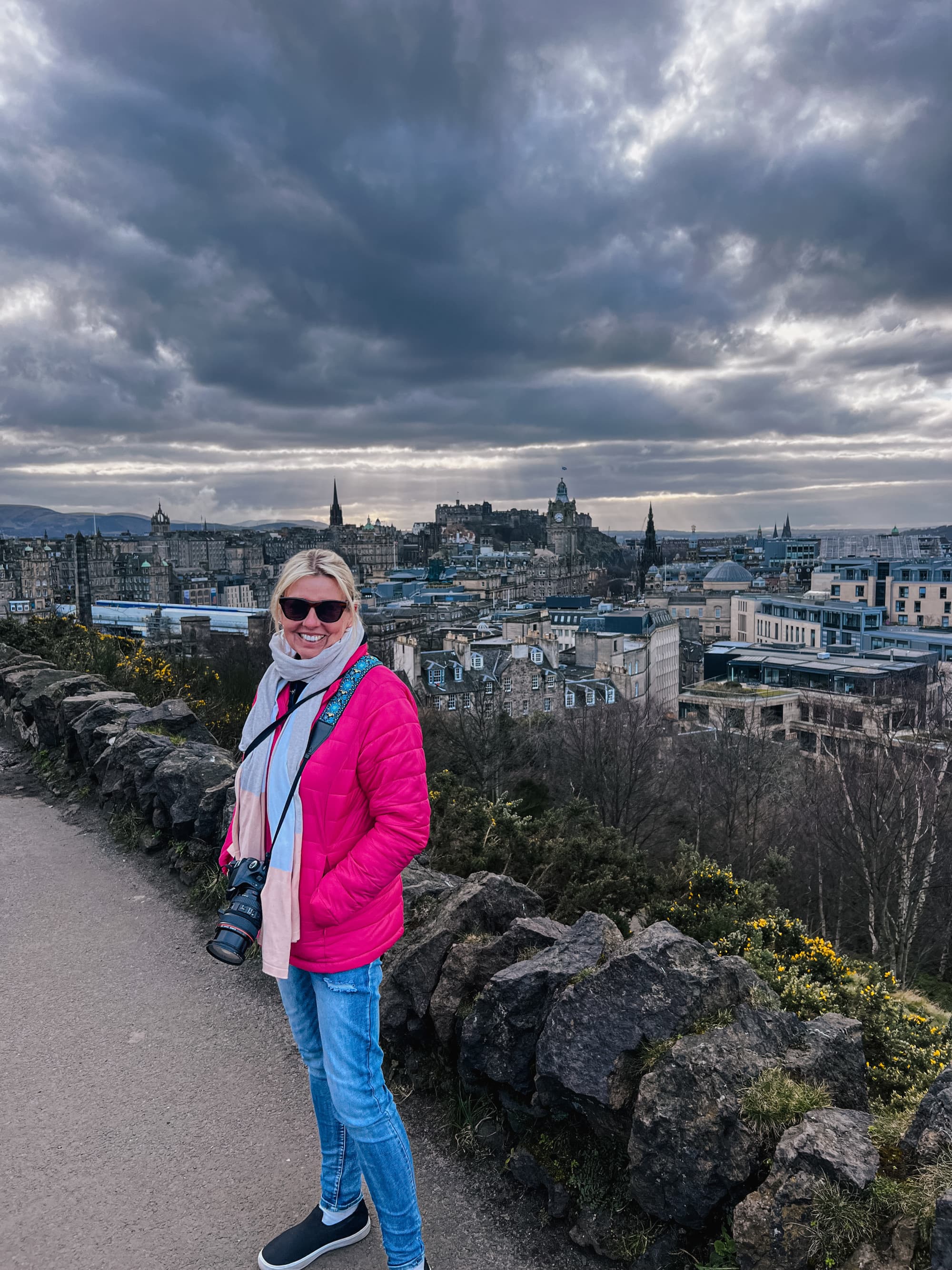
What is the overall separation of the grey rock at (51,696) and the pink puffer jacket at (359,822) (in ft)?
25.5

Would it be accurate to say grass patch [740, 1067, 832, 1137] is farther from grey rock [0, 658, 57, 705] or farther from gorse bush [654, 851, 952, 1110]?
grey rock [0, 658, 57, 705]

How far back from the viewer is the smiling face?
8.97ft

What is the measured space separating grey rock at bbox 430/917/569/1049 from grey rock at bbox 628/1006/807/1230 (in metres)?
0.94

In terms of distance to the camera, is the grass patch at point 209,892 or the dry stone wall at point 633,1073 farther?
the grass patch at point 209,892

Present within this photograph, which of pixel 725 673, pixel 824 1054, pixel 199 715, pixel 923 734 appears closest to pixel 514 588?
pixel 725 673

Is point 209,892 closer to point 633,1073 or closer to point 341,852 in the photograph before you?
point 341,852

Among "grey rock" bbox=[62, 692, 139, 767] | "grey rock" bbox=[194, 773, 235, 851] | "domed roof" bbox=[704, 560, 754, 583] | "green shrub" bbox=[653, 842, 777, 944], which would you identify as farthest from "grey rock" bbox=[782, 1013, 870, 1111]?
"domed roof" bbox=[704, 560, 754, 583]

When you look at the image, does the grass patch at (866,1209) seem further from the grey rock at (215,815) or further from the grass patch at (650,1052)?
the grey rock at (215,815)

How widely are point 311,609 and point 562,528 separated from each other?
6235 inches

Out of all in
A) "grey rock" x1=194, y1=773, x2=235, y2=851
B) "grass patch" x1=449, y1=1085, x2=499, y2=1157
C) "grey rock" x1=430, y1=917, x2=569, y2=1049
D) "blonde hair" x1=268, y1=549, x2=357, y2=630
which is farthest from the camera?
"grey rock" x1=194, y1=773, x2=235, y2=851

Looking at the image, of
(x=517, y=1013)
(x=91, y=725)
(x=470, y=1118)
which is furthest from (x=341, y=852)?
(x=91, y=725)

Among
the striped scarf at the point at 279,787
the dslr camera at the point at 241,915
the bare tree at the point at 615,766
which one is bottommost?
the bare tree at the point at 615,766

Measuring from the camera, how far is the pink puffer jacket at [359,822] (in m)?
2.53

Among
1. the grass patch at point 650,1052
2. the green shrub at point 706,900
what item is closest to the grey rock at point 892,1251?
the grass patch at point 650,1052
